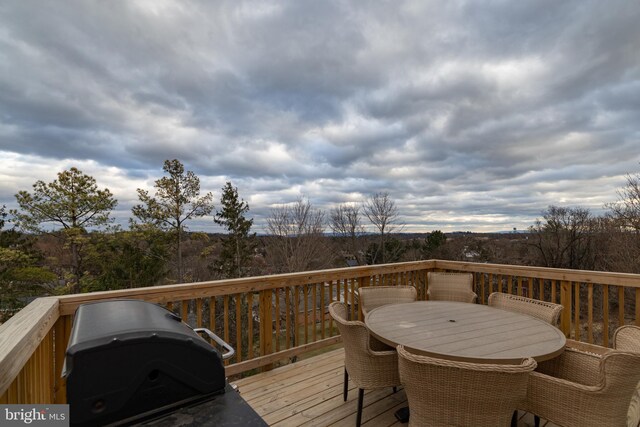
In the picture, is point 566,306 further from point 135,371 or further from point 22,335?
point 22,335

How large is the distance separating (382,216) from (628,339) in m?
19.0

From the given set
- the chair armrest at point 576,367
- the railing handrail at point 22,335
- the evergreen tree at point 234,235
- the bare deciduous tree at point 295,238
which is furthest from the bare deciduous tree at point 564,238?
the railing handrail at point 22,335

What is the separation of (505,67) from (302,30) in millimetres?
3689

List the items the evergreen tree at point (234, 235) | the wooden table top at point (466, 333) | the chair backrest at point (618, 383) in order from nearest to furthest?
the chair backrest at point (618, 383) → the wooden table top at point (466, 333) → the evergreen tree at point (234, 235)

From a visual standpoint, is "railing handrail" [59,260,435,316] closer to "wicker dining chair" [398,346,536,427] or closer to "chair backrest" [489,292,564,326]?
"chair backrest" [489,292,564,326]

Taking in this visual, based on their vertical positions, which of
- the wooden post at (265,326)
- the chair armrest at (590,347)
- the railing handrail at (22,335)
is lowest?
the chair armrest at (590,347)

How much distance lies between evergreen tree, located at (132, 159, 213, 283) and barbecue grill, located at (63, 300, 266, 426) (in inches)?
641

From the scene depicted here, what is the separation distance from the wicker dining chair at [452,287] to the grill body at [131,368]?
3.52 metres

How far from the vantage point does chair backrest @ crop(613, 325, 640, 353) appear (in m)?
1.94

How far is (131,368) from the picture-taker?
0.86m

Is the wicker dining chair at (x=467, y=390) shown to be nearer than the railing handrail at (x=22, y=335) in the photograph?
No

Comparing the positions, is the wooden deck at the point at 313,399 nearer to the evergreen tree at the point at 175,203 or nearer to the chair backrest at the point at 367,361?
the chair backrest at the point at 367,361

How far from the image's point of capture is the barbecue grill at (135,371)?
80 centimetres

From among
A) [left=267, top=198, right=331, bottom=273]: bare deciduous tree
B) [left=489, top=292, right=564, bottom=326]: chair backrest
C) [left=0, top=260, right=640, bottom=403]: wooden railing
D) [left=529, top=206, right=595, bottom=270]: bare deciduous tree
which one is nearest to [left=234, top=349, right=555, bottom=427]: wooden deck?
[left=0, top=260, right=640, bottom=403]: wooden railing
